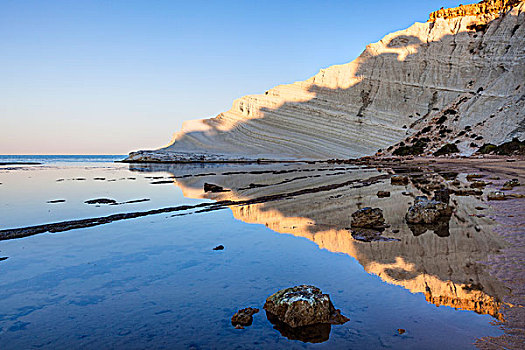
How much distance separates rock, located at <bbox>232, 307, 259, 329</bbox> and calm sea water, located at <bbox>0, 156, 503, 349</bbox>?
7 cm

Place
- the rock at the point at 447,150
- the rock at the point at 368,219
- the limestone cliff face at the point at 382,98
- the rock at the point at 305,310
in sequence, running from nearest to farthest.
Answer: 1. the rock at the point at 305,310
2. the rock at the point at 368,219
3. the rock at the point at 447,150
4. the limestone cliff face at the point at 382,98

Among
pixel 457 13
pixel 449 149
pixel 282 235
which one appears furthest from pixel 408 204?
pixel 457 13

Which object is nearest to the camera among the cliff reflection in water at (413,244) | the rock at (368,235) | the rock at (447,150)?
the cliff reflection in water at (413,244)

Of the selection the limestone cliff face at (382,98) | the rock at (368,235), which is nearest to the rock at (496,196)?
the rock at (368,235)

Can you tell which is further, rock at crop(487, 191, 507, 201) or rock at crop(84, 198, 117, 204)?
rock at crop(84, 198, 117, 204)

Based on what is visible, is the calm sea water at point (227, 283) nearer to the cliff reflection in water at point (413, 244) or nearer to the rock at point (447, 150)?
the cliff reflection in water at point (413, 244)

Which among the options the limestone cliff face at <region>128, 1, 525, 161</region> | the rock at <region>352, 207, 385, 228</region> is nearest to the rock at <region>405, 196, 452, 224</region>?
the rock at <region>352, 207, 385, 228</region>

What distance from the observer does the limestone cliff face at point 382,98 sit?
126ft

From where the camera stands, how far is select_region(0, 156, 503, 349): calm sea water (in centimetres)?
270

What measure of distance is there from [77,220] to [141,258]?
3.59 meters

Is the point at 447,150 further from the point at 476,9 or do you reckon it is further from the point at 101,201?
the point at 101,201

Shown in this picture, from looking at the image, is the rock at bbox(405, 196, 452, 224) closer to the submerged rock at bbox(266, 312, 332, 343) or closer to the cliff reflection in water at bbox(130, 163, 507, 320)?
the cliff reflection in water at bbox(130, 163, 507, 320)

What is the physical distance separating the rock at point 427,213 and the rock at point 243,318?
4.23 m

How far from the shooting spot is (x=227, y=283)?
3758 mm
